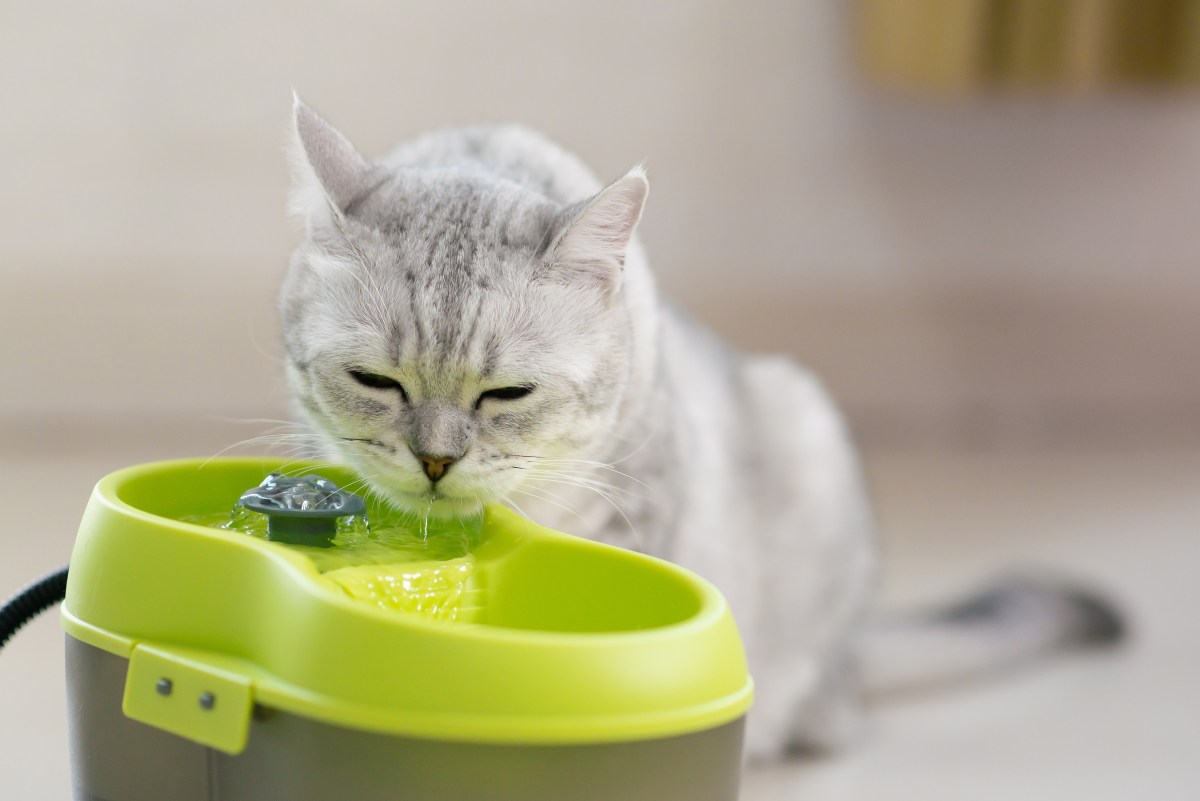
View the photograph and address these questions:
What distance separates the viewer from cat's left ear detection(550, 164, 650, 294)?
1.23 metres

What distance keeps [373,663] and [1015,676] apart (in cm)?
138

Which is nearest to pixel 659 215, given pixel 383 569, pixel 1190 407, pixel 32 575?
pixel 1190 407

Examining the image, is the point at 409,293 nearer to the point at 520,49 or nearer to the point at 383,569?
the point at 383,569

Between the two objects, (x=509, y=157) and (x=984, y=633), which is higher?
(x=509, y=157)

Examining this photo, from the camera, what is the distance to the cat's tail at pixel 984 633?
1.95 m

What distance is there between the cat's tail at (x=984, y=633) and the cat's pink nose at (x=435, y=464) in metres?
0.92

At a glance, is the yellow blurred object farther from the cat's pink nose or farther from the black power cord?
the black power cord

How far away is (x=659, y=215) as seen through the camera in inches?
120

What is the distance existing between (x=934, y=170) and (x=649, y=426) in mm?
1929

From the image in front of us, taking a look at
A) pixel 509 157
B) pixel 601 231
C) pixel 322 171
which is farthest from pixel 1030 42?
pixel 322 171

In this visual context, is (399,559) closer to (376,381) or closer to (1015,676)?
(376,381)

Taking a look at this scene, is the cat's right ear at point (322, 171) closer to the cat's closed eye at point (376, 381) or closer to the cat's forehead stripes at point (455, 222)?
the cat's forehead stripes at point (455, 222)

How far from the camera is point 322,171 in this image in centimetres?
128

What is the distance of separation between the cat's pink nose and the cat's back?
1.52 ft
